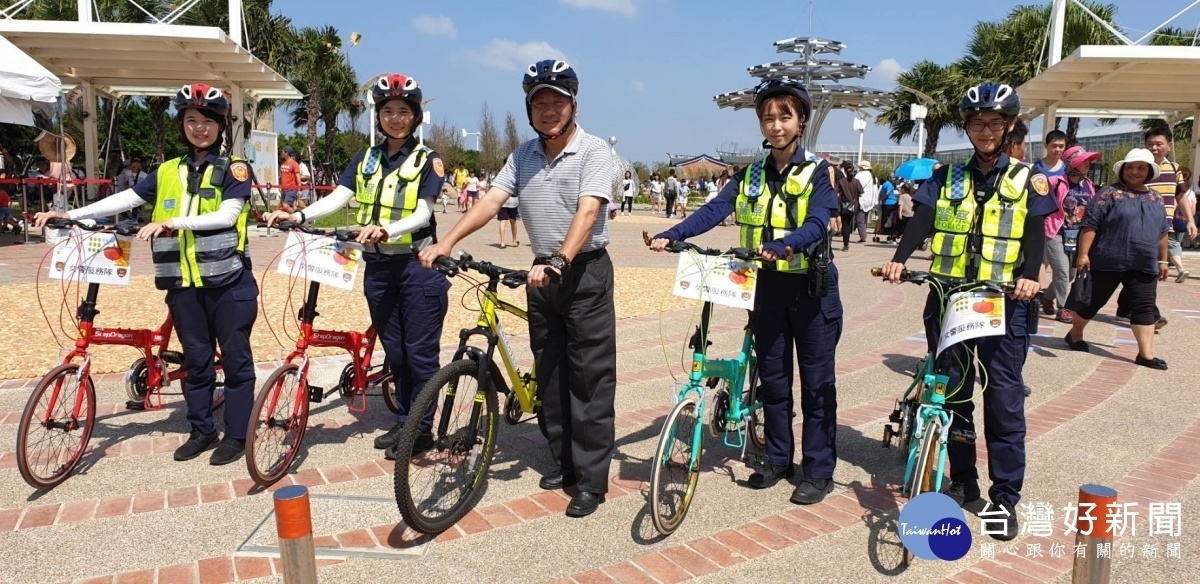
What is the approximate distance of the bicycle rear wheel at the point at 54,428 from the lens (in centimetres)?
417

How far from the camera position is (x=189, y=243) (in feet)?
14.6

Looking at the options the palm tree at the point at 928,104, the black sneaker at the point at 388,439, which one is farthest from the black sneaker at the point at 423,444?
the palm tree at the point at 928,104

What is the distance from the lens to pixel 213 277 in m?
4.51

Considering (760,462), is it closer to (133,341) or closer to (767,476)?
(767,476)

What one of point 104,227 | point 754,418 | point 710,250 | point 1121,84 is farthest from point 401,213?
point 1121,84

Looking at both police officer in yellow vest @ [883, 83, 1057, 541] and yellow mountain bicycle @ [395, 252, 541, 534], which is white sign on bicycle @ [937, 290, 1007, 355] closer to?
police officer in yellow vest @ [883, 83, 1057, 541]

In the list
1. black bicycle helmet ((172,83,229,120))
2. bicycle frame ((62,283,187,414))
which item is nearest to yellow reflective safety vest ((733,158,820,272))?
black bicycle helmet ((172,83,229,120))

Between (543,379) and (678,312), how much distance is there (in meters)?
6.03

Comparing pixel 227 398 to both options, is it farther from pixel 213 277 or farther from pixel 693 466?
pixel 693 466

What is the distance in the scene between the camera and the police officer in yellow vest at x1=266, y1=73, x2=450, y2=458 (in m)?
4.59

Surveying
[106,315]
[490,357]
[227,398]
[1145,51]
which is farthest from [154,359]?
[1145,51]

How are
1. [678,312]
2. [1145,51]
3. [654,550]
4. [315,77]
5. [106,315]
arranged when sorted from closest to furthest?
[654,550] < [106,315] < [678,312] < [1145,51] < [315,77]

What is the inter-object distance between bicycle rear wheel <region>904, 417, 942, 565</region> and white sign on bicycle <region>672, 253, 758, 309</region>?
987 millimetres

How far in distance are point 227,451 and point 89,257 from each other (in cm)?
132
